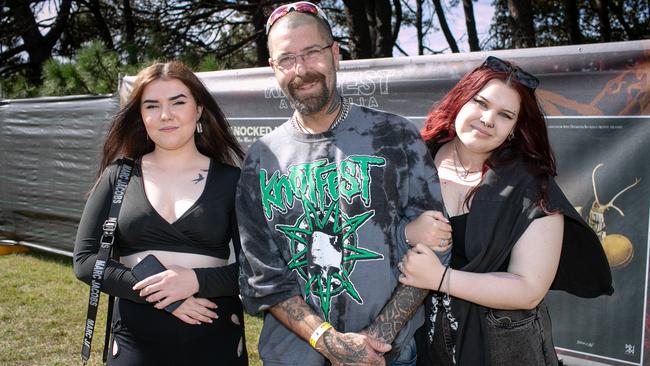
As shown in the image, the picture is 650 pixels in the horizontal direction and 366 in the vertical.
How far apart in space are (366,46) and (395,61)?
176 inches

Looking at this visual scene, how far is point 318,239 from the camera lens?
1.93m

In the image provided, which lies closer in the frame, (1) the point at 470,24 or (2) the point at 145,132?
(2) the point at 145,132

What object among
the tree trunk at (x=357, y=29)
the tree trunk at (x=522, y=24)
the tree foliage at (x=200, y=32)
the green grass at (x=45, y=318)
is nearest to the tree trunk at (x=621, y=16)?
the tree foliage at (x=200, y=32)

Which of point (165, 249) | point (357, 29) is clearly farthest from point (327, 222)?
point (357, 29)

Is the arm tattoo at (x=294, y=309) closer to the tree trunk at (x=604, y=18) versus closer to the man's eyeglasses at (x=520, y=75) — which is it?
the man's eyeglasses at (x=520, y=75)

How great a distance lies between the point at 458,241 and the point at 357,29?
678 cm

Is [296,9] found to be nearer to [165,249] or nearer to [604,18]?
[165,249]

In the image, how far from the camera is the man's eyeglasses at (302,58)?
1985mm

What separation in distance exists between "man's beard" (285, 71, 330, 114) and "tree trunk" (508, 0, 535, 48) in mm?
5585

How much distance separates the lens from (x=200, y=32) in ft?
27.5

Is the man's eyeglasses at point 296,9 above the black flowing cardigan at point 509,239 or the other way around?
above

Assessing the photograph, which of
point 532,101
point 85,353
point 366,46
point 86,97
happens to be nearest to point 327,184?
point 532,101

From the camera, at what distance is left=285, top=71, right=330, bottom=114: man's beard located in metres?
1.97

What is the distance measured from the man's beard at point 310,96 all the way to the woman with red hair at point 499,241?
1.67 feet
